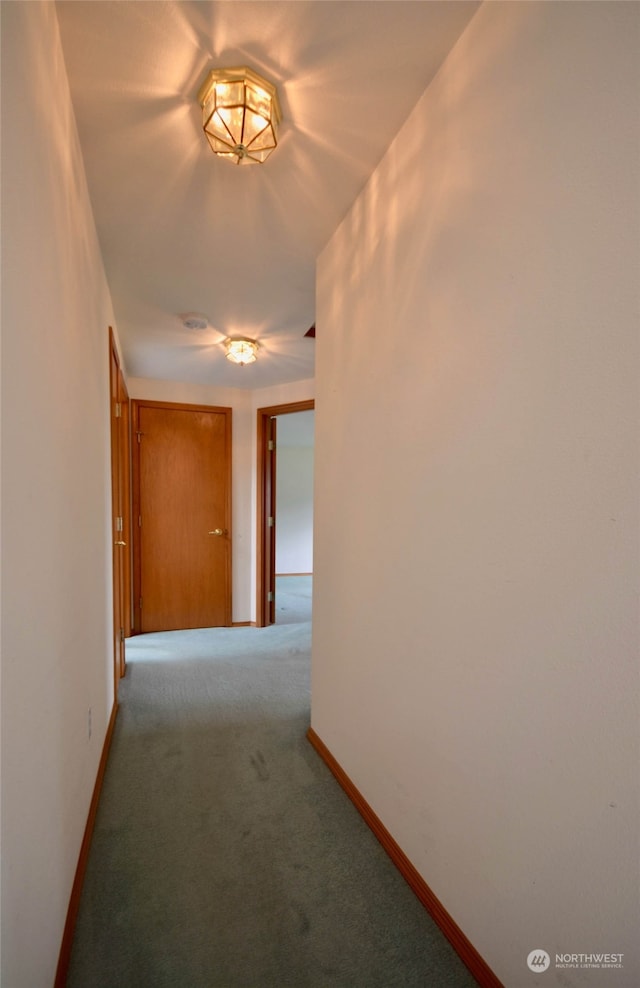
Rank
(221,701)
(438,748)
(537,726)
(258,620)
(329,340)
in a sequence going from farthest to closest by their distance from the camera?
1. (258,620)
2. (221,701)
3. (329,340)
4. (438,748)
5. (537,726)

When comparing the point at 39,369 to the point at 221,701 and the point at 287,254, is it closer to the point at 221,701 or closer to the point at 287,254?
the point at 287,254

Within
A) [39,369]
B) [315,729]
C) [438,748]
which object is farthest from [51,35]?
[315,729]

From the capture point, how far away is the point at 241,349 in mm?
3004

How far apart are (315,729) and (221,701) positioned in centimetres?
73

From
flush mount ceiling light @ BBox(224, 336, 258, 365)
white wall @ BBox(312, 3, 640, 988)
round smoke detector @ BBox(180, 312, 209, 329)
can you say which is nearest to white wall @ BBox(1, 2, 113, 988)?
white wall @ BBox(312, 3, 640, 988)

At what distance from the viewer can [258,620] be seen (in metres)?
4.24

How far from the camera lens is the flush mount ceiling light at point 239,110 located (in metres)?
1.18
